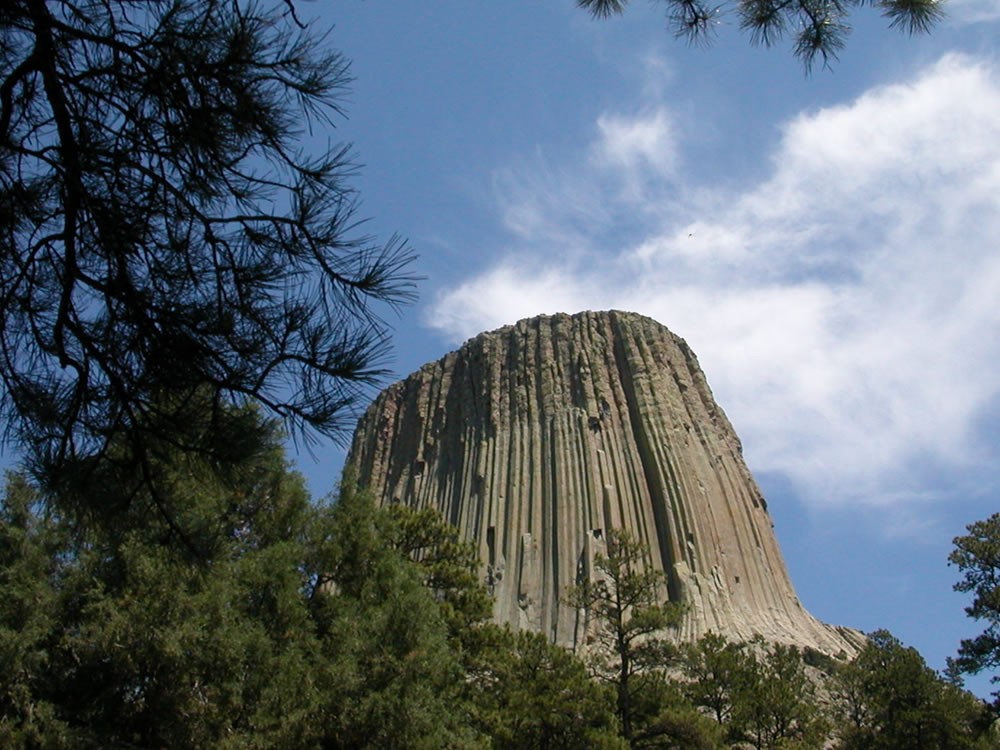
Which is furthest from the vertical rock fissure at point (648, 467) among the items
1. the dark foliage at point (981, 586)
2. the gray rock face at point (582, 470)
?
the dark foliage at point (981, 586)

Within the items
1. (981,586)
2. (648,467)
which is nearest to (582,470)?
(648,467)

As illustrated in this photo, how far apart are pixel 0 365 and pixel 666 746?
14.7m

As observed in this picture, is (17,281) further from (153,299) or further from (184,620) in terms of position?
(184,620)

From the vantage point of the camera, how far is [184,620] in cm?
1224

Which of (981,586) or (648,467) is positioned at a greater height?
(648,467)

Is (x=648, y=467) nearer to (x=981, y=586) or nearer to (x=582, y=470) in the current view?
(x=582, y=470)

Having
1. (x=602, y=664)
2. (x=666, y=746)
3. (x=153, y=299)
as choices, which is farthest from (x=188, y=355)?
(x=602, y=664)

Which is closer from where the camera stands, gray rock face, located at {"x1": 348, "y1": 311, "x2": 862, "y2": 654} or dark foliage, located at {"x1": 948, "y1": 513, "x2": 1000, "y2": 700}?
dark foliage, located at {"x1": 948, "y1": 513, "x2": 1000, "y2": 700}

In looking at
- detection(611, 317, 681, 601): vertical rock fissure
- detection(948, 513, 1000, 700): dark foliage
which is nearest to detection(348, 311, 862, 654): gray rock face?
detection(611, 317, 681, 601): vertical rock fissure

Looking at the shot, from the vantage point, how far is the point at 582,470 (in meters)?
42.0

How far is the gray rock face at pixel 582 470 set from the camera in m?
38.4

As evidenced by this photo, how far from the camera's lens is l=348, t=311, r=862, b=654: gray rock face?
3844 cm

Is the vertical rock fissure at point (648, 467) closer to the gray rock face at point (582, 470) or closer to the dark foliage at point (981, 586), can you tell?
the gray rock face at point (582, 470)

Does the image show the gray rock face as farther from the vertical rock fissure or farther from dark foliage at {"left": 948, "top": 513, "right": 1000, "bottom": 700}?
dark foliage at {"left": 948, "top": 513, "right": 1000, "bottom": 700}
